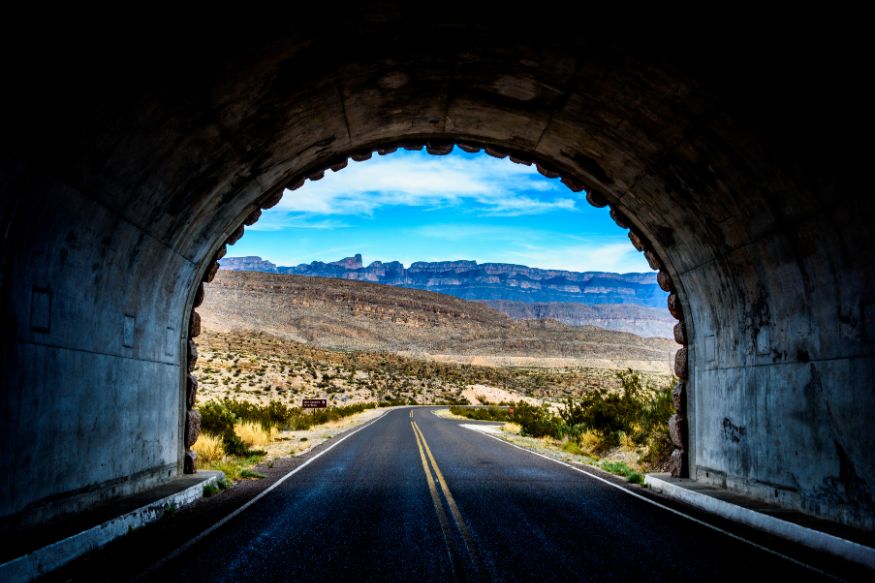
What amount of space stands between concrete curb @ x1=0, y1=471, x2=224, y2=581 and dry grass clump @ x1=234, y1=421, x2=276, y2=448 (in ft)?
39.4

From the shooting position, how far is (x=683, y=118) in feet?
30.9

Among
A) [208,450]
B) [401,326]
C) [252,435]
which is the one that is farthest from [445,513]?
[401,326]

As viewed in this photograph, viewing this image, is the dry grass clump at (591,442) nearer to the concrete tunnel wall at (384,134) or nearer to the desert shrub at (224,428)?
the concrete tunnel wall at (384,134)

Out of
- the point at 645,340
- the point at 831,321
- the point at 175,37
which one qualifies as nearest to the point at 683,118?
the point at 831,321

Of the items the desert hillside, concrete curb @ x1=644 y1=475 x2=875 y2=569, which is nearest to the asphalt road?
concrete curb @ x1=644 y1=475 x2=875 y2=569

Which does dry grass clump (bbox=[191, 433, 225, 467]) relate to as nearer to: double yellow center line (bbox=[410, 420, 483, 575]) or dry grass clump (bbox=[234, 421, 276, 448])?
dry grass clump (bbox=[234, 421, 276, 448])

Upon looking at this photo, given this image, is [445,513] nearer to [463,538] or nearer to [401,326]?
[463,538]

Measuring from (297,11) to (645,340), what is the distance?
151 m

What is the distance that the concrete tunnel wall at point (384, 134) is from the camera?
726 centimetres

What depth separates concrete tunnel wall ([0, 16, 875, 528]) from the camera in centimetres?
726

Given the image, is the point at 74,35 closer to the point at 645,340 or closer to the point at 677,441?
the point at 677,441

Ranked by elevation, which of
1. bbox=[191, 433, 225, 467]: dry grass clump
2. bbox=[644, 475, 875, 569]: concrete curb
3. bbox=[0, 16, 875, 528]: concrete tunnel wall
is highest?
bbox=[0, 16, 875, 528]: concrete tunnel wall

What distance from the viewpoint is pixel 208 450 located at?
16.7m

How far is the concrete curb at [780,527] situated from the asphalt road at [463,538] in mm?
386
